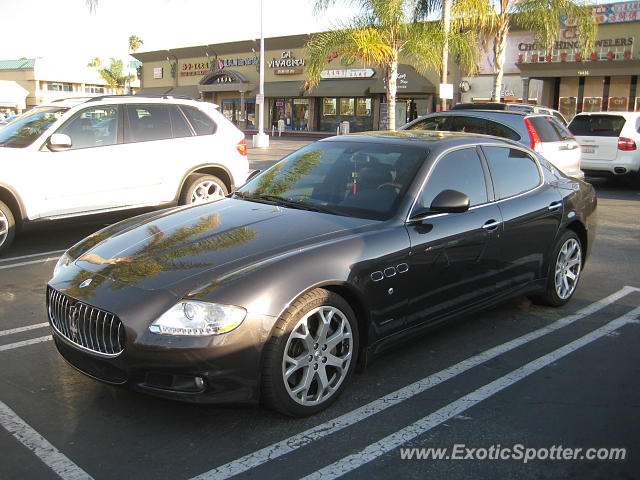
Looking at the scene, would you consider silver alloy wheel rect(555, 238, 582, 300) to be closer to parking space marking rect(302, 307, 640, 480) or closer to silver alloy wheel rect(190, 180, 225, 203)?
parking space marking rect(302, 307, 640, 480)

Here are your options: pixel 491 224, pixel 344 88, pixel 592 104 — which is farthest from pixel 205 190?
pixel 344 88

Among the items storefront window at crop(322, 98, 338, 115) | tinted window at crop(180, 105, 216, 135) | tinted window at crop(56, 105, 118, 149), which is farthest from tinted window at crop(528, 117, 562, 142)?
storefront window at crop(322, 98, 338, 115)

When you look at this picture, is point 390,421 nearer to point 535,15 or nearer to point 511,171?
point 511,171

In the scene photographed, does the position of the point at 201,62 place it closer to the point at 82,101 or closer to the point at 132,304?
the point at 82,101

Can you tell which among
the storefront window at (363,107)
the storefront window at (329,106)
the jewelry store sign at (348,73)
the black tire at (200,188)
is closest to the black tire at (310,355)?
the black tire at (200,188)

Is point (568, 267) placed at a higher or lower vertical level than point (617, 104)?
lower

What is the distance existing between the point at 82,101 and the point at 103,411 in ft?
17.4

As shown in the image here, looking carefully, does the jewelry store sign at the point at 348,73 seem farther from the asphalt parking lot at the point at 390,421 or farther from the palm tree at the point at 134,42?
the palm tree at the point at 134,42

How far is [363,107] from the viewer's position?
1614 inches

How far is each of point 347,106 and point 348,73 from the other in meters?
2.36

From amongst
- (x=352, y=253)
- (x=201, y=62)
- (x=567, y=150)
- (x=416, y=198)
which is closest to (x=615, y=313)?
(x=416, y=198)

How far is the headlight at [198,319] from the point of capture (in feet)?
10.1

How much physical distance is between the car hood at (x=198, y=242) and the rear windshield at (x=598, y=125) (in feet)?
40.0

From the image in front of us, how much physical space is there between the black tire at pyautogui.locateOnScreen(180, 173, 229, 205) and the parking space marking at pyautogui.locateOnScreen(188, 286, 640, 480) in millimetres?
4834
